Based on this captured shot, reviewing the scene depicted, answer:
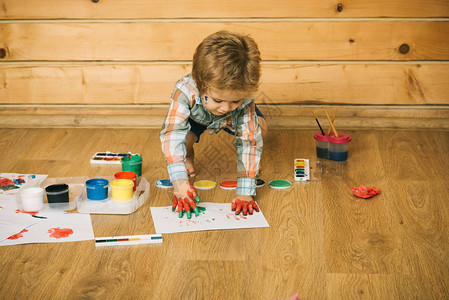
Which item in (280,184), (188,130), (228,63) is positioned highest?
(228,63)

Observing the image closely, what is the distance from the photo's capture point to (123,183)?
1.69 m

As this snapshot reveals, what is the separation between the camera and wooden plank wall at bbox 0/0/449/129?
2.39 metres

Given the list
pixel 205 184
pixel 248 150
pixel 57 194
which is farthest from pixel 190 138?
pixel 57 194

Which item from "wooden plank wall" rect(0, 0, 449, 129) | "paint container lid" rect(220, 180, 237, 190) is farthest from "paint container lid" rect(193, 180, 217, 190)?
"wooden plank wall" rect(0, 0, 449, 129)

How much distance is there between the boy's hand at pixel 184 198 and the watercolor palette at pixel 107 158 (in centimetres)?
51

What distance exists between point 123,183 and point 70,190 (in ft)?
0.80

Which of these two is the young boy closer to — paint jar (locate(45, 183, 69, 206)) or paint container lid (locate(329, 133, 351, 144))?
paint jar (locate(45, 183, 69, 206))

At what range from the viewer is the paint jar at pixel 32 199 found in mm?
1637

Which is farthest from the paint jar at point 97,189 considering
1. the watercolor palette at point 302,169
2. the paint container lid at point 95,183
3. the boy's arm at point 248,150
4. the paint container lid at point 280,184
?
the watercolor palette at point 302,169

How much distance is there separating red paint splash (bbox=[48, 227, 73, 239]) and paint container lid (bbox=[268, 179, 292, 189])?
0.70 meters

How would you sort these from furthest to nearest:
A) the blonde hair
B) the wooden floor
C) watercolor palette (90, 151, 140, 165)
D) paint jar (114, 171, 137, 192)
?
watercolor palette (90, 151, 140, 165) → paint jar (114, 171, 137, 192) → the blonde hair → the wooden floor

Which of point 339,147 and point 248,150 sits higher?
point 248,150

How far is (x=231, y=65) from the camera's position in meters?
1.47

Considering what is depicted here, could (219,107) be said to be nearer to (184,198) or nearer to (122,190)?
(184,198)
